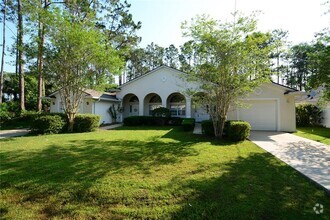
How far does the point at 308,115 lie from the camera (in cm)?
2139

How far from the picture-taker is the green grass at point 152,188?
12.7ft

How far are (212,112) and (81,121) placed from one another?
943 centimetres

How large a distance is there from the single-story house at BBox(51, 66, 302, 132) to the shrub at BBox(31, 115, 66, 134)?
19.7ft

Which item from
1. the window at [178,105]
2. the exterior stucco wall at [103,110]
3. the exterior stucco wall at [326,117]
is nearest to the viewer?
the exterior stucco wall at [326,117]

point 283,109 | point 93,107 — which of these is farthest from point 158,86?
point 283,109

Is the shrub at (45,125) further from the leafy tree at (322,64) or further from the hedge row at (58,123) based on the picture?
the leafy tree at (322,64)

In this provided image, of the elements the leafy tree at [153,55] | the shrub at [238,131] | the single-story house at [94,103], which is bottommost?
the shrub at [238,131]

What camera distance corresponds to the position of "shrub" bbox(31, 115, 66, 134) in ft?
43.4

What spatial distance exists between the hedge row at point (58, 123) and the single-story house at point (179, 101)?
4793 mm

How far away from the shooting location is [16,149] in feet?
27.8

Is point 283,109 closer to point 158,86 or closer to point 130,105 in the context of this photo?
point 158,86

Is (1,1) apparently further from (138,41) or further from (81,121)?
(81,121)

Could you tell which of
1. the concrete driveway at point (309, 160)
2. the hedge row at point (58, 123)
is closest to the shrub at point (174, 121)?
the hedge row at point (58, 123)

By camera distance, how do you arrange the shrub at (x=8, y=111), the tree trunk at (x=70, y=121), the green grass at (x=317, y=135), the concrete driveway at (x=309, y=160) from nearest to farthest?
the concrete driveway at (x=309, y=160) < the green grass at (x=317, y=135) < the tree trunk at (x=70, y=121) < the shrub at (x=8, y=111)
